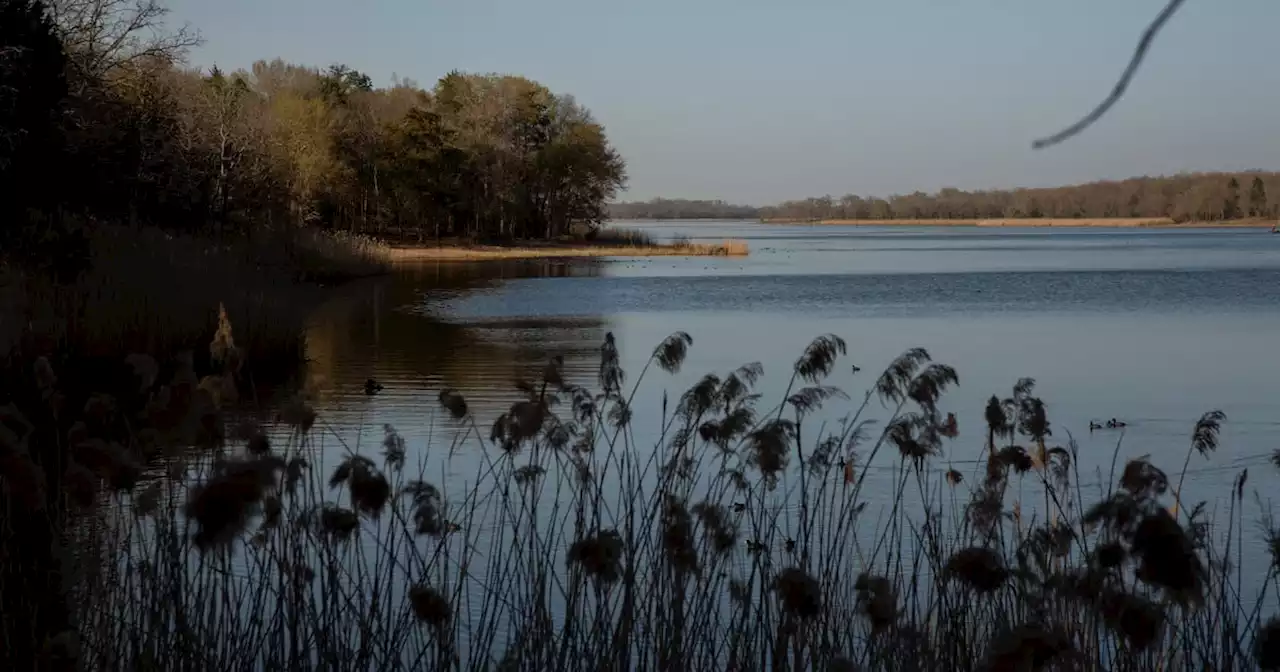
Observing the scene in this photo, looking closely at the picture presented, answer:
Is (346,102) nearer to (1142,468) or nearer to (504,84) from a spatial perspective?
(504,84)

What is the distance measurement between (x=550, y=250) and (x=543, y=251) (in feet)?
2.52

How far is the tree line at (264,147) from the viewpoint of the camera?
18.3 metres

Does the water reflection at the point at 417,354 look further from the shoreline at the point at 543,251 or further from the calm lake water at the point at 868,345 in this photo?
the shoreline at the point at 543,251

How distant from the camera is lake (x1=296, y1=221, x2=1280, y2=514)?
1107cm

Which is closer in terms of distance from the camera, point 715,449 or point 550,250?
point 715,449

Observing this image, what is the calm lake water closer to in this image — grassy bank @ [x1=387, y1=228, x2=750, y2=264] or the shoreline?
the shoreline

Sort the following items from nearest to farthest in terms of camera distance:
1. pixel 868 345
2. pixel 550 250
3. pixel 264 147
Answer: pixel 868 345, pixel 264 147, pixel 550 250

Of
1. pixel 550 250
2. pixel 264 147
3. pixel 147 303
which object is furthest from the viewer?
pixel 550 250

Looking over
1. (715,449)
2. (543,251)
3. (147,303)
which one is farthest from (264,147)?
(715,449)

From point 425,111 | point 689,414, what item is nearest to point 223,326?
point 689,414

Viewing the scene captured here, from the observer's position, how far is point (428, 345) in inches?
733

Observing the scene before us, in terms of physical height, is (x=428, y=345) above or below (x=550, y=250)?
below

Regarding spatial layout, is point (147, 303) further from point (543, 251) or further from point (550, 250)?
point (550, 250)

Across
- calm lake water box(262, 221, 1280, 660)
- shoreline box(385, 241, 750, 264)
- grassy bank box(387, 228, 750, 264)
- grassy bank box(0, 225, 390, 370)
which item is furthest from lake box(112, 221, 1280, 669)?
grassy bank box(387, 228, 750, 264)
